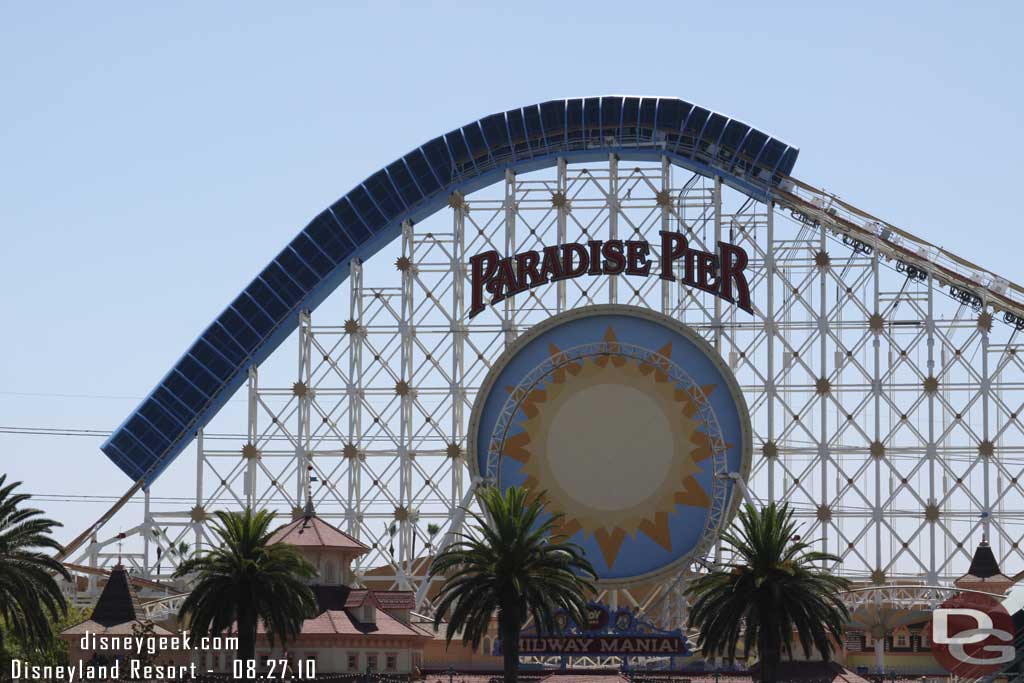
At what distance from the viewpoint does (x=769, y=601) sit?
279 feet

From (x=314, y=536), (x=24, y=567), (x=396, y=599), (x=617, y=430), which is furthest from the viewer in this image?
(x=617, y=430)

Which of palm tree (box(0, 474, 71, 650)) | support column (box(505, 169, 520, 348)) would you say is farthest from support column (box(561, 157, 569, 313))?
palm tree (box(0, 474, 71, 650))

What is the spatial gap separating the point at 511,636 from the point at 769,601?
11018mm

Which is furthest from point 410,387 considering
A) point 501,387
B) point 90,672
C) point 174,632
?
point 90,672

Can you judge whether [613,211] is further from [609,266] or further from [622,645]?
[622,645]

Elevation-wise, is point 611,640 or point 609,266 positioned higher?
point 609,266

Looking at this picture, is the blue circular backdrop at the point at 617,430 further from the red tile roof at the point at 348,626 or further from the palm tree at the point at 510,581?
the palm tree at the point at 510,581

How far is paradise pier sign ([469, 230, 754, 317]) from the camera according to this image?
110m

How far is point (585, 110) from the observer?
113062 millimetres

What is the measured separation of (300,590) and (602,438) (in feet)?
85.7

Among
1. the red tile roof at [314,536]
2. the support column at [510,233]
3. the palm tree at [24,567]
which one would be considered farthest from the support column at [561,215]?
the palm tree at [24,567]

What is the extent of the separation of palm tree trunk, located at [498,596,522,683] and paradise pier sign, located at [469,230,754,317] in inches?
1110

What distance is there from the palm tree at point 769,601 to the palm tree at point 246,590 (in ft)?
56.2

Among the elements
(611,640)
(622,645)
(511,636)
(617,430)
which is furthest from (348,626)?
(617,430)
